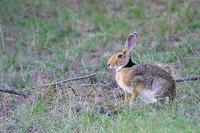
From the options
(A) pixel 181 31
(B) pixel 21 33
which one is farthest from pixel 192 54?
(B) pixel 21 33

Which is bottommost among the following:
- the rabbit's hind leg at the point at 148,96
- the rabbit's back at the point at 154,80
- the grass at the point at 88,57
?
the grass at the point at 88,57

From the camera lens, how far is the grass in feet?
21.8

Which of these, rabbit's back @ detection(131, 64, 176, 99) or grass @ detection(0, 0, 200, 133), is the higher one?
rabbit's back @ detection(131, 64, 176, 99)

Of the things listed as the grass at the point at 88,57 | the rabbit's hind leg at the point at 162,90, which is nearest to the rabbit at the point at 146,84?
the rabbit's hind leg at the point at 162,90

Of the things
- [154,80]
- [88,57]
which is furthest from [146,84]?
[88,57]

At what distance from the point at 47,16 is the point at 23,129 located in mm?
5692

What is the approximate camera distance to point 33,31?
11.3 meters

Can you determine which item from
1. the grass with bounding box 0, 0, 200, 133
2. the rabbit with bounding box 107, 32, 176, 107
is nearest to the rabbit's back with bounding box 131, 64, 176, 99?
the rabbit with bounding box 107, 32, 176, 107

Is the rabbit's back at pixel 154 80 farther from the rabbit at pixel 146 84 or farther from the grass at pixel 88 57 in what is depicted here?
the grass at pixel 88 57

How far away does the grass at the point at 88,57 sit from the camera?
6.65m

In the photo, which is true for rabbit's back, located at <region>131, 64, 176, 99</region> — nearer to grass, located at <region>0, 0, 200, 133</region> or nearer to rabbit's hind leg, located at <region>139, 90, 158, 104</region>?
rabbit's hind leg, located at <region>139, 90, 158, 104</region>

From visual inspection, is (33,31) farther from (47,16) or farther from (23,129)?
(23,129)

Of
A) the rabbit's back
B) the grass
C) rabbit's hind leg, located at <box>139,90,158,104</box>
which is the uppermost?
the rabbit's back

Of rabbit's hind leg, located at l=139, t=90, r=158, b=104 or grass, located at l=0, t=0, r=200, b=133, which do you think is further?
rabbit's hind leg, located at l=139, t=90, r=158, b=104
